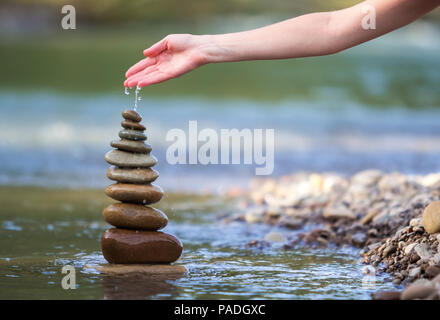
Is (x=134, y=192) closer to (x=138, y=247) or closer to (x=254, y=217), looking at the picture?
(x=138, y=247)

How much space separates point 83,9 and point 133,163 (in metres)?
18.9

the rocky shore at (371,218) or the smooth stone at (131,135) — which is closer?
the rocky shore at (371,218)

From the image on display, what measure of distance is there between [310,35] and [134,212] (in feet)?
3.87

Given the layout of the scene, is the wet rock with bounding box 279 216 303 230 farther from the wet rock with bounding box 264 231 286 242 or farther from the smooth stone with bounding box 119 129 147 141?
the smooth stone with bounding box 119 129 147 141

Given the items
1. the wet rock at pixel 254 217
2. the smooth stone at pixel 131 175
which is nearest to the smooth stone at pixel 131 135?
the smooth stone at pixel 131 175

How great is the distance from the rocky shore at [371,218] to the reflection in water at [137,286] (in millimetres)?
864

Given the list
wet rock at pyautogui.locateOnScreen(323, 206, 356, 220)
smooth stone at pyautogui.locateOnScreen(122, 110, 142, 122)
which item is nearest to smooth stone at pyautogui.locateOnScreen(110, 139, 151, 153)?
smooth stone at pyautogui.locateOnScreen(122, 110, 142, 122)

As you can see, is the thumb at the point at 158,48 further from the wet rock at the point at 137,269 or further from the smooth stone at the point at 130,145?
the wet rock at the point at 137,269

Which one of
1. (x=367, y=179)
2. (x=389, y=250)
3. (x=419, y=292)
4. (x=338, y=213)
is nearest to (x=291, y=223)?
(x=338, y=213)

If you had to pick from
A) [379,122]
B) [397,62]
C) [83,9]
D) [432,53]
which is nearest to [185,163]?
[379,122]

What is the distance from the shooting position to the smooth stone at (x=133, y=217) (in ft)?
10.3

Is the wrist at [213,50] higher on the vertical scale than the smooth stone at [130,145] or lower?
higher

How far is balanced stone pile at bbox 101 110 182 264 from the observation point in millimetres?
3057

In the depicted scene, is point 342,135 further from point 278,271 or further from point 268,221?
point 278,271
